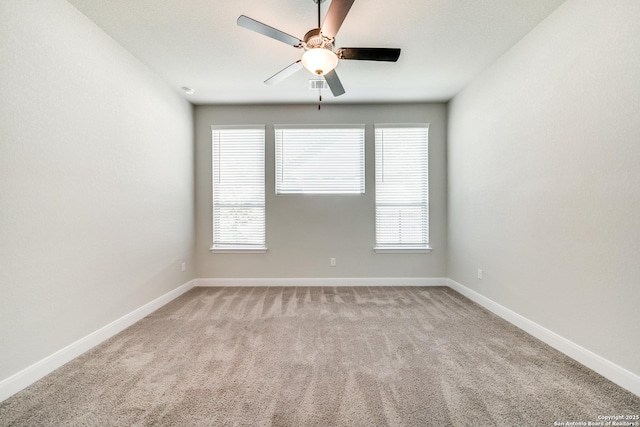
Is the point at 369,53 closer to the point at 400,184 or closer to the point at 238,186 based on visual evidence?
the point at 400,184

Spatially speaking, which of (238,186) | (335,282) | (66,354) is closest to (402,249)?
(335,282)

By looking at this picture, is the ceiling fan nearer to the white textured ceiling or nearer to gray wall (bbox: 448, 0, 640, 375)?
the white textured ceiling

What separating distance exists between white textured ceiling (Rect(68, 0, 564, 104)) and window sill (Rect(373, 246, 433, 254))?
2.31 meters

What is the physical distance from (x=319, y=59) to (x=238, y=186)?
2662mm

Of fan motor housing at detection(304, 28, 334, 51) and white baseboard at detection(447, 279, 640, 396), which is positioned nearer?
white baseboard at detection(447, 279, 640, 396)

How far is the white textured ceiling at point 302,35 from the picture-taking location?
212 centimetres

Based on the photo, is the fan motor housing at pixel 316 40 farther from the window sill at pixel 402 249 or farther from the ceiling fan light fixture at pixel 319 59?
Answer: the window sill at pixel 402 249

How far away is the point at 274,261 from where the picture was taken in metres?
4.08

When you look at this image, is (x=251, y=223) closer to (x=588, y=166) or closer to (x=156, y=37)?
(x=156, y=37)

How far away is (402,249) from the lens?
160 inches

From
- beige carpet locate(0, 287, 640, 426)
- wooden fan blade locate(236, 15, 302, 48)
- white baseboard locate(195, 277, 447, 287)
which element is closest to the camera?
beige carpet locate(0, 287, 640, 426)

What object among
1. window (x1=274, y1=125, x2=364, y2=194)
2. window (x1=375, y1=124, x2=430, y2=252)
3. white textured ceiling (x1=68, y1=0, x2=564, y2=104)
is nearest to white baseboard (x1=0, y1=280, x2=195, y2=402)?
window (x1=274, y1=125, x2=364, y2=194)

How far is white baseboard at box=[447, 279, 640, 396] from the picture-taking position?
1.66 m

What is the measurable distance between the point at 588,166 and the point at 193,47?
3.60 m
